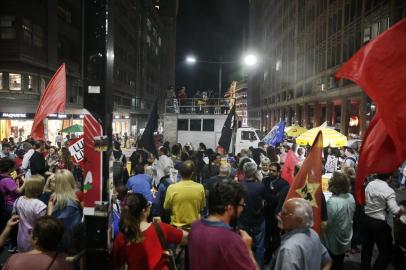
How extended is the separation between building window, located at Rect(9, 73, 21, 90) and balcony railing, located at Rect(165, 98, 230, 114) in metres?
13.8

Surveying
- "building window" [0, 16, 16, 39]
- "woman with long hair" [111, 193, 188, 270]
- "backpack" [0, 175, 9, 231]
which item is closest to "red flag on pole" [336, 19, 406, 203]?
"woman with long hair" [111, 193, 188, 270]

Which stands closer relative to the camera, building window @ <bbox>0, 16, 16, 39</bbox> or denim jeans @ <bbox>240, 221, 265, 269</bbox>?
denim jeans @ <bbox>240, 221, 265, 269</bbox>

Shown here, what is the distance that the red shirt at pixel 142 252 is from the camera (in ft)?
12.7

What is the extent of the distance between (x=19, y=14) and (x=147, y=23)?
58322 millimetres

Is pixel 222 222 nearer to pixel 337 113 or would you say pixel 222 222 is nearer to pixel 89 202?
pixel 89 202

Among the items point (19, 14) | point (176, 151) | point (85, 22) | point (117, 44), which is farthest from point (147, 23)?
point (85, 22)

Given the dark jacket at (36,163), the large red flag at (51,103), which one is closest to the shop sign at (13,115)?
the dark jacket at (36,163)

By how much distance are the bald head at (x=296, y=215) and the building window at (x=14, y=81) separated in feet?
108

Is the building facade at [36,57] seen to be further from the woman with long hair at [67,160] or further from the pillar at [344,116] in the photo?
the pillar at [344,116]

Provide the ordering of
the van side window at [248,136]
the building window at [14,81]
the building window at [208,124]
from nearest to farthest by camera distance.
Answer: the van side window at [248,136] < the building window at [208,124] < the building window at [14,81]

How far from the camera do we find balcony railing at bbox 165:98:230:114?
26.9m

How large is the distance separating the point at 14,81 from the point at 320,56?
99.5 ft

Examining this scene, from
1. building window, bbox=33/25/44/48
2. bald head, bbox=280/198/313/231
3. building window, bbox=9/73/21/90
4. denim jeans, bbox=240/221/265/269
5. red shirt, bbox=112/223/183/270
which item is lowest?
denim jeans, bbox=240/221/265/269

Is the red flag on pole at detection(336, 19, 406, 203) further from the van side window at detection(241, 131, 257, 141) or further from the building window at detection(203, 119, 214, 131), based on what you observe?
the building window at detection(203, 119, 214, 131)
